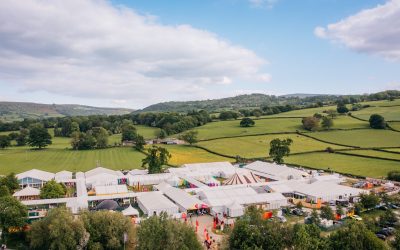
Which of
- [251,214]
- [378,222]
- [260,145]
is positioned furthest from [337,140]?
[251,214]

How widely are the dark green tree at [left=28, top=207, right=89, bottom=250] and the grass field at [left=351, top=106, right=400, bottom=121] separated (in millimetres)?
92011

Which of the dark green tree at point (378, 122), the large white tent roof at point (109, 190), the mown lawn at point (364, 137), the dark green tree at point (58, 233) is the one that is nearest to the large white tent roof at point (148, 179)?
the large white tent roof at point (109, 190)

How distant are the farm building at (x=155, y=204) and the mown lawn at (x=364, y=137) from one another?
51967 mm

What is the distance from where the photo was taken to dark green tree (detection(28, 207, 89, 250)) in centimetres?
2966

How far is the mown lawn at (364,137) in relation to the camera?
79938mm

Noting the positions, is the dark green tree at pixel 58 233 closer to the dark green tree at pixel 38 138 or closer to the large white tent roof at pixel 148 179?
the large white tent roof at pixel 148 179

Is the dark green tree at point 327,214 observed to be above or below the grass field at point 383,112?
below

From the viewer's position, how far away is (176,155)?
3337 inches

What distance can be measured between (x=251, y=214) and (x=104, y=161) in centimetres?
5420

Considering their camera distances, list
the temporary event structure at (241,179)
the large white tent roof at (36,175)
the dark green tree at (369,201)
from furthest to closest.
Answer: the large white tent roof at (36,175) < the temporary event structure at (241,179) < the dark green tree at (369,201)

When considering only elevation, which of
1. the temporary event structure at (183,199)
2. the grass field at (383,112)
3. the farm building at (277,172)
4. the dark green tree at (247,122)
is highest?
the grass field at (383,112)

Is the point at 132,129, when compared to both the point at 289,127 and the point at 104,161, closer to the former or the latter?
the point at 104,161

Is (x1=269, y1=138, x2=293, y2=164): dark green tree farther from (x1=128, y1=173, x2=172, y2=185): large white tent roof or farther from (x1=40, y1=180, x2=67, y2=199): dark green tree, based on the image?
(x1=40, y1=180, x2=67, y2=199): dark green tree

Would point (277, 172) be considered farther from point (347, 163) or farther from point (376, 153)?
point (376, 153)
